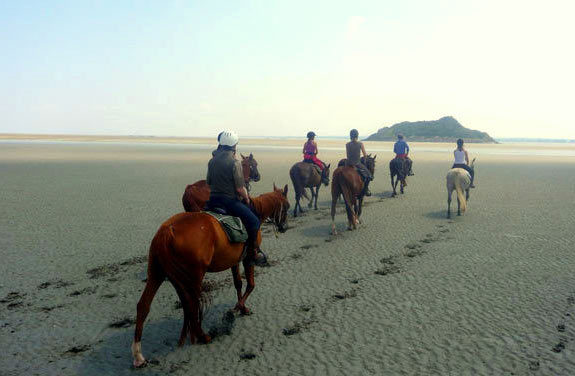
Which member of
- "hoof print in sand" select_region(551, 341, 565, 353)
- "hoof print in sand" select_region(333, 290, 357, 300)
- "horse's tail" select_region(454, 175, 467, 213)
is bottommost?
"hoof print in sand" select_region(551, 341, 565, 353)

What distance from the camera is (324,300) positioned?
6.52 metres

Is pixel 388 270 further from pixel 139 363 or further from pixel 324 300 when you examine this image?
pixel 139 363

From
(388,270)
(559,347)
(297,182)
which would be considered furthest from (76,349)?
(297,182)

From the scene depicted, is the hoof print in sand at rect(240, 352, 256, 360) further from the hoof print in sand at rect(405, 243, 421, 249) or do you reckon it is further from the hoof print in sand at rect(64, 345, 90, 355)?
the hoof print in sand at rect(405, 243, 421, 249)

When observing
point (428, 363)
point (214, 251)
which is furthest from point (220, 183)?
point (428, 363)

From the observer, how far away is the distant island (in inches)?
4825

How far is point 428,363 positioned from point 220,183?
356 centimetres

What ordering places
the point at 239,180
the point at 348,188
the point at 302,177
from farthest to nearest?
the point at 302,177 → the point at 348,188 → the point at 239,180

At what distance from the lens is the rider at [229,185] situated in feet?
18.1

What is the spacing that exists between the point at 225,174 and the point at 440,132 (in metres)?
134

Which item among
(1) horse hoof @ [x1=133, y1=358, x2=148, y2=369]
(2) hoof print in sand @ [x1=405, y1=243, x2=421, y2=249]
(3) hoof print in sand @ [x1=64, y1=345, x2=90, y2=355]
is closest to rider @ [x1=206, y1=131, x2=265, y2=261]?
(1) horse hoof @ [x1=133, y1=358, x2=148, y2=369]

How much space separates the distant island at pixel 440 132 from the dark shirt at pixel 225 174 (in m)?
124

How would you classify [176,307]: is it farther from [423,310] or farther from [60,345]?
[423,310]

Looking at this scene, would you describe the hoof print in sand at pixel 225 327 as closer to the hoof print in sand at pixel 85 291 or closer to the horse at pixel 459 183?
the hoof print in sand at pixel 85 291
